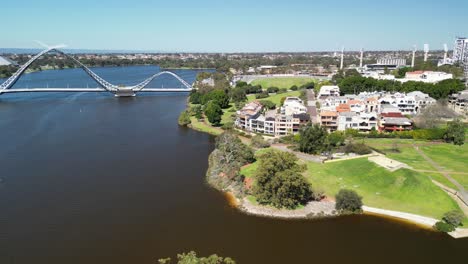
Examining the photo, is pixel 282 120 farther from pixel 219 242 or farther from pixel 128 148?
pixel 219 242

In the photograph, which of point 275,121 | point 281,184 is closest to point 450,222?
point 281,184

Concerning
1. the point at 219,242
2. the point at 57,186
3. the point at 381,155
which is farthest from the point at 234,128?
the point at 219,242

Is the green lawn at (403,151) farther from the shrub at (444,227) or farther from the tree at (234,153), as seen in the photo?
the tree at (234,153)

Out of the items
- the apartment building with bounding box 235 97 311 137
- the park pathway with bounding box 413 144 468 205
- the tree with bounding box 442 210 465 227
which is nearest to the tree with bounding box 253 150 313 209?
the tree with bounding box 442 210 465 227

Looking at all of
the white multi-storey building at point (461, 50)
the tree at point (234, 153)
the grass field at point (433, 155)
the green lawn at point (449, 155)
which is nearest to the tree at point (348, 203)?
the grass field at point (433, 155)

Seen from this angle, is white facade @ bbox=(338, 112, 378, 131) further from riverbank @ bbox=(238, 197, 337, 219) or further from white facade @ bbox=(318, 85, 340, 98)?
white facade @ bbox=(318, 85, 340, 98)

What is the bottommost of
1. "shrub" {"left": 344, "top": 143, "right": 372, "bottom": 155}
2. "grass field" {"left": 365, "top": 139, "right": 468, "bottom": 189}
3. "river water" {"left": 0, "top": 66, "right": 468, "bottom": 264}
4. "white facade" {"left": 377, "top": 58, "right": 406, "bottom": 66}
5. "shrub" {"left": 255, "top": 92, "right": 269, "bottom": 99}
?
"river water" {"left": 0, "top": 66, "right": 468, "bottom": 264}
